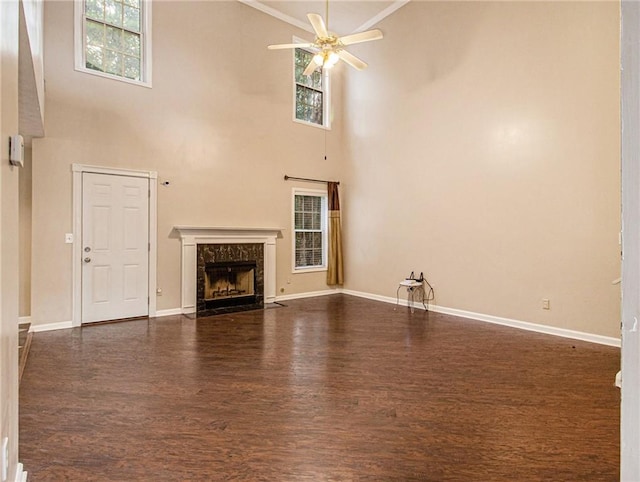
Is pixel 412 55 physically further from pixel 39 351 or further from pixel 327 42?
pixel 39 351

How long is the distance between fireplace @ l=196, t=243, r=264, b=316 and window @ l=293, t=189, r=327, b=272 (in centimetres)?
97

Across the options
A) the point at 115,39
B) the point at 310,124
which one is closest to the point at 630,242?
the point at 115,39

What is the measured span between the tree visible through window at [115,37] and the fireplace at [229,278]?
2.86m

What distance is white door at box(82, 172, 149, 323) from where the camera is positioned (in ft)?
16.9

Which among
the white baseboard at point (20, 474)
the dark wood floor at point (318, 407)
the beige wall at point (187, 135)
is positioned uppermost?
the beige wall at point (187, 135)

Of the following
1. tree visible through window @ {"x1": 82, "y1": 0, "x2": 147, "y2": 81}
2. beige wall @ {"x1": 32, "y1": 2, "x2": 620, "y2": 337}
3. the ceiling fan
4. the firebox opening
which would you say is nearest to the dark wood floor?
beige wall @ {"x1": 32, "y1": 2, "x2": 620, "y2": 337}

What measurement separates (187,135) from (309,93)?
110 inches

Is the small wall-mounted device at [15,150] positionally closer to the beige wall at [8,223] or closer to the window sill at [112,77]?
the beige wall at [8,223]

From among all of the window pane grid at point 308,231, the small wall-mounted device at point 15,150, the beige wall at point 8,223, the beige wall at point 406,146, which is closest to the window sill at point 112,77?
the beige wall at point 406,146

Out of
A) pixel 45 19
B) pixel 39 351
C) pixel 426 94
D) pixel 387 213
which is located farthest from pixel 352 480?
pixel 45 19

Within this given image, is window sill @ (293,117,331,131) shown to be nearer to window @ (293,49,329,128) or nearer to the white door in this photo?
window @ (293,49,329,128)

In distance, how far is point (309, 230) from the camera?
7695mm

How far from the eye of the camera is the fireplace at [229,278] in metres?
6.06

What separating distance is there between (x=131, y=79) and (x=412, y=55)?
449 cm
